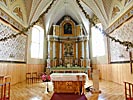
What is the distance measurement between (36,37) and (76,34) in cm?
403

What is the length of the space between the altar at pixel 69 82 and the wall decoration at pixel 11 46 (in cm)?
355

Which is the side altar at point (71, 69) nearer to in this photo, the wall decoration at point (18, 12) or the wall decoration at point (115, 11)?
the wall decoration at point (115, 11)

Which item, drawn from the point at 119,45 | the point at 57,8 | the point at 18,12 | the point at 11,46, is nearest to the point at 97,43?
the point at 119,45

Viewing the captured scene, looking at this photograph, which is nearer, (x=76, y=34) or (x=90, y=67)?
(x=90, y=67)

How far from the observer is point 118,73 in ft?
28.3

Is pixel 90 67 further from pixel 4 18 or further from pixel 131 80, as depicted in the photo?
pixel 4 18

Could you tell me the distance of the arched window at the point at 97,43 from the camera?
38.7 ft

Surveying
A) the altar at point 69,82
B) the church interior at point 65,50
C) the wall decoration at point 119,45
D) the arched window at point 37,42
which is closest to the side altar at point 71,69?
the church interior at point 65,50

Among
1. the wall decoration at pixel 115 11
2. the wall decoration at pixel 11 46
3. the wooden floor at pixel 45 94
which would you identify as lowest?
the wooden floor at pixel 45 94

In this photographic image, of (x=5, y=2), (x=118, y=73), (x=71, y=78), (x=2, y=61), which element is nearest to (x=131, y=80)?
(x=118, y=73)

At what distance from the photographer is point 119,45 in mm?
8484

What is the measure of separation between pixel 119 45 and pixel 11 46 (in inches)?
251

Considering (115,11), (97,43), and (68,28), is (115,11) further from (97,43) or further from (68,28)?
(68,28)

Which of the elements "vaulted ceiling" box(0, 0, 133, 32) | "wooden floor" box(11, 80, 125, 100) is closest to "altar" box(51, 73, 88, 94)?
"wooden floor" box(11, 80, 125, 100)
